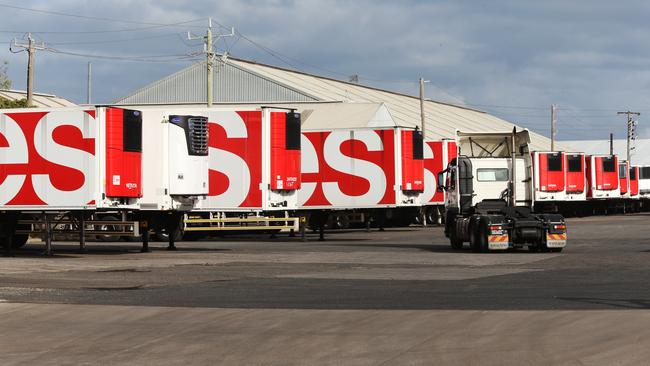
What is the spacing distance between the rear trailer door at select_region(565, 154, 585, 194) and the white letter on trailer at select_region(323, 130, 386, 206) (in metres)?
23.1

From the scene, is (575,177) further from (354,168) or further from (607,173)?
(354,168)

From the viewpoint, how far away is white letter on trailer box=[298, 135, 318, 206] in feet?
130

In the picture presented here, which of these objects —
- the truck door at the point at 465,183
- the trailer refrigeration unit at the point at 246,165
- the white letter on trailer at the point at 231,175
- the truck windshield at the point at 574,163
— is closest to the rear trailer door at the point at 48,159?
the trailer refrigeration unit at the point at 246,165

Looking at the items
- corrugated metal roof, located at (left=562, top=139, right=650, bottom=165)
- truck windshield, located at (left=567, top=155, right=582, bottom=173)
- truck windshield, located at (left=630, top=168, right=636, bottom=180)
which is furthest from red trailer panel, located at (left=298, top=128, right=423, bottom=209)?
corrugated metal roof, located at (left=562, top=139, right=650, bottom=165)

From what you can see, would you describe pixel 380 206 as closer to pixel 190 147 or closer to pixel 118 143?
pixel 190 147

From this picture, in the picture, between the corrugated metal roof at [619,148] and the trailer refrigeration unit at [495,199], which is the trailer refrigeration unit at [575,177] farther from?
the corrugated metal roof at [619,148]

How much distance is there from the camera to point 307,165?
39781 mm

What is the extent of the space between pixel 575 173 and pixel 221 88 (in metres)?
32.5

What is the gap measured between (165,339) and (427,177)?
35931 mm

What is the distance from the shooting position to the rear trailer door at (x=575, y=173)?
197ft

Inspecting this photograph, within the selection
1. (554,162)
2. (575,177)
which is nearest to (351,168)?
(554,162)

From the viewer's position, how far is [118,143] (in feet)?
86.2

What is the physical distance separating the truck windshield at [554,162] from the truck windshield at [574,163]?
1.95 meters

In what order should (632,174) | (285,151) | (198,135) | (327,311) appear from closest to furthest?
(327,311) < (198,135) < (285,151) < (632,174)
